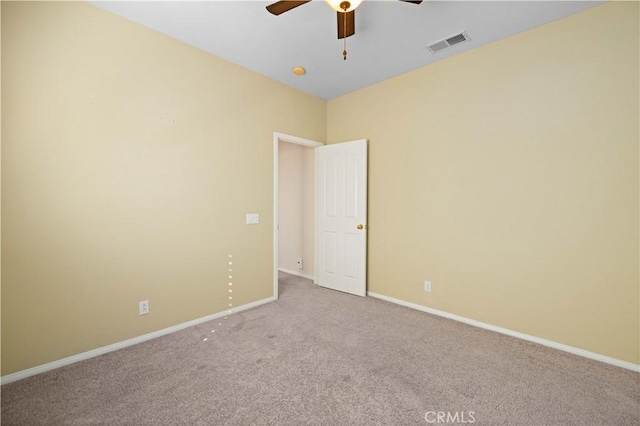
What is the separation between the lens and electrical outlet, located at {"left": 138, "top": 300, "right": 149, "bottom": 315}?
247 cm

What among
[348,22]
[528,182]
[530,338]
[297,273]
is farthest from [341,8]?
[297,273]

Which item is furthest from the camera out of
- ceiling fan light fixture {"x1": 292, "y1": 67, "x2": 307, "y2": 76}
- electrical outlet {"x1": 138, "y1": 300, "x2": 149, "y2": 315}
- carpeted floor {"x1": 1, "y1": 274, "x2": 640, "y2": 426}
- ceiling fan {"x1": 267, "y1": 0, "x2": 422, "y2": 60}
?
ceiling fan light fixture {"x1": 292, "y1": 67, "x2": 307, "y2": 76}

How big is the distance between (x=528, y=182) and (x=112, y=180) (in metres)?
3.64

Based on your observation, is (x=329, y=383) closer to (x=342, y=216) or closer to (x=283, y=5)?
(x=342, y=216)

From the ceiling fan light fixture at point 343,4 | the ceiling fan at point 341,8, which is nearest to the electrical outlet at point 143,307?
the ceiling fan at point 341,8

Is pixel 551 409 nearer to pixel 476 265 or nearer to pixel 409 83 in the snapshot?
pixel 476 265

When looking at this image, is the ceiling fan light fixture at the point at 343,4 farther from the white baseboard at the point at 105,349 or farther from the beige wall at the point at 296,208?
the white baseboard at the point at 105,349

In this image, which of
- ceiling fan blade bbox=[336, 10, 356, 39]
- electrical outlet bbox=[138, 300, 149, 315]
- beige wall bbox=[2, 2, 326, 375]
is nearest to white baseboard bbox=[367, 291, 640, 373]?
beige wall bbox=[2, 2, 326, 375]

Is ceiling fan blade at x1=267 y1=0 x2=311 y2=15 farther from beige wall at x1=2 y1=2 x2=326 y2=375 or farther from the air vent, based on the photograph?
the air vent

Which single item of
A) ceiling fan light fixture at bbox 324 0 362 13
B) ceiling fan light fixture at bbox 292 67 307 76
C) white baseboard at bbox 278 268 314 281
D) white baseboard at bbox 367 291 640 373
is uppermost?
ceiling fan light fixture at bbox 292 67 307 76

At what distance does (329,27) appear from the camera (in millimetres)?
2441

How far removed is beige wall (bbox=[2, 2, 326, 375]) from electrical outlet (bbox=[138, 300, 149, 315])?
37mm

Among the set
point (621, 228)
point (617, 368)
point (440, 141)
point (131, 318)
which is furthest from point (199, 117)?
point (617, 368)

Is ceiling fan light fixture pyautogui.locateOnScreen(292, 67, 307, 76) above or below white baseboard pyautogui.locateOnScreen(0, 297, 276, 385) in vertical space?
above
